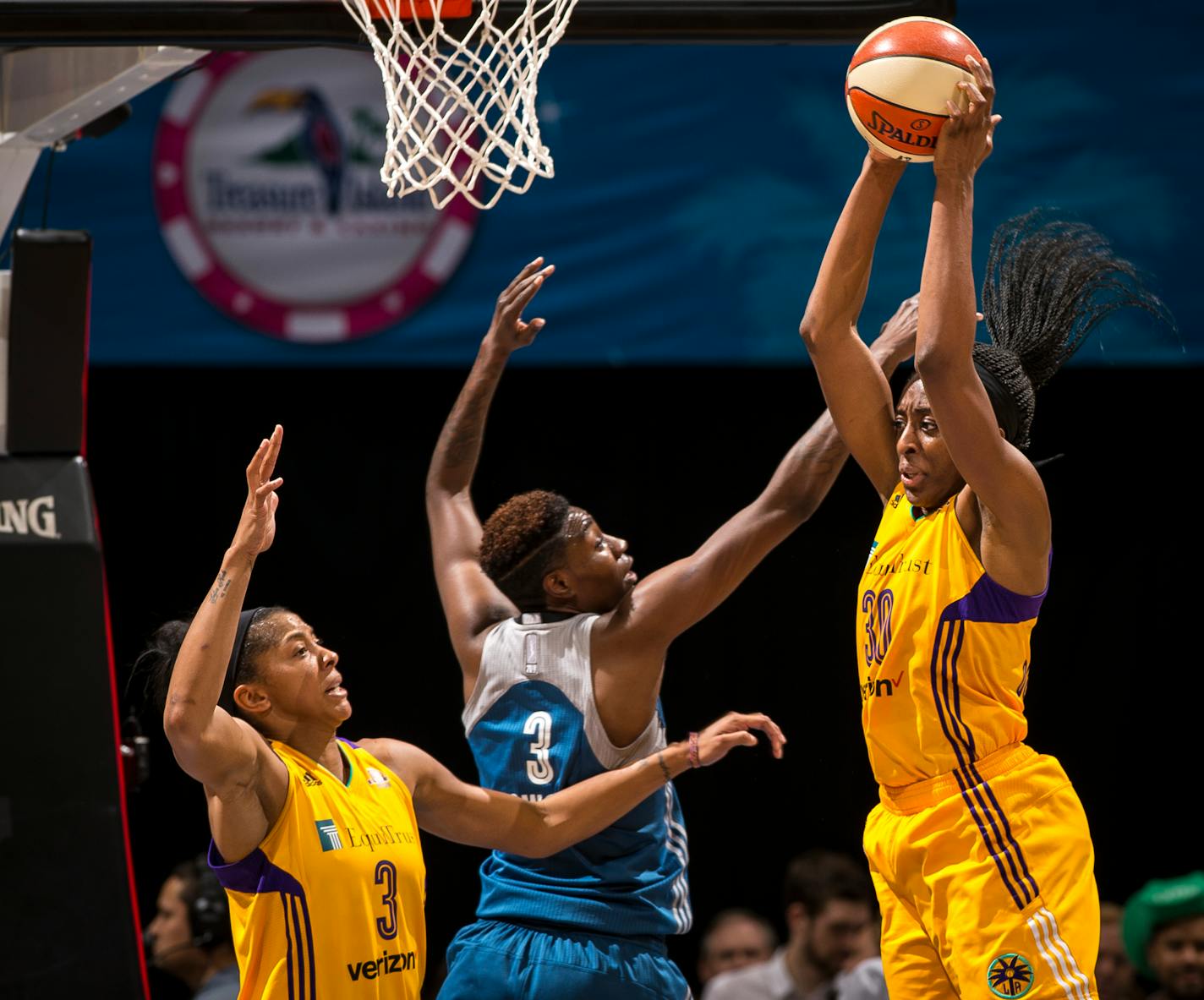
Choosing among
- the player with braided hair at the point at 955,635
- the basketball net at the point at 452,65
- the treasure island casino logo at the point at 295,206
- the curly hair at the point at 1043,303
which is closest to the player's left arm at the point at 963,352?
the player with braided hair at the point at 955,635

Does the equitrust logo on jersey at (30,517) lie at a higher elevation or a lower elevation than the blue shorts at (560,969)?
higher

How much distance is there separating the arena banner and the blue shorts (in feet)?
9.40

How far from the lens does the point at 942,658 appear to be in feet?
12.4

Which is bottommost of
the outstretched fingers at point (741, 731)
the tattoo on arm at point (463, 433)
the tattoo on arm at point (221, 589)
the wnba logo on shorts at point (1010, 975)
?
the wnba logo on shorts at point (1010, 975)

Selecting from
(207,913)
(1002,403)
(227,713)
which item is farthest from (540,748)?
(207,913)

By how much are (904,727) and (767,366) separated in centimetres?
359

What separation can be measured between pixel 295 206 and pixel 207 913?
8.74 ft

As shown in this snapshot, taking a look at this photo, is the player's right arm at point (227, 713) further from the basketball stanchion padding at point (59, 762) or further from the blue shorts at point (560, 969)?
the basketball stanchion padding at point (59, 762)

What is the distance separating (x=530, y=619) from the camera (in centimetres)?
477

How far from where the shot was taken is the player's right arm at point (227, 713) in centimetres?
348

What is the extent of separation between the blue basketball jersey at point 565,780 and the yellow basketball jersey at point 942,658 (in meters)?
0.91

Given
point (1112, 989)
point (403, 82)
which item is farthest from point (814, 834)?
point (403, 82)

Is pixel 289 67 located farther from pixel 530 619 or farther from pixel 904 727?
pixel 904 727

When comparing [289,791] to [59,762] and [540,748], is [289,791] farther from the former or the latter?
[59,762]
